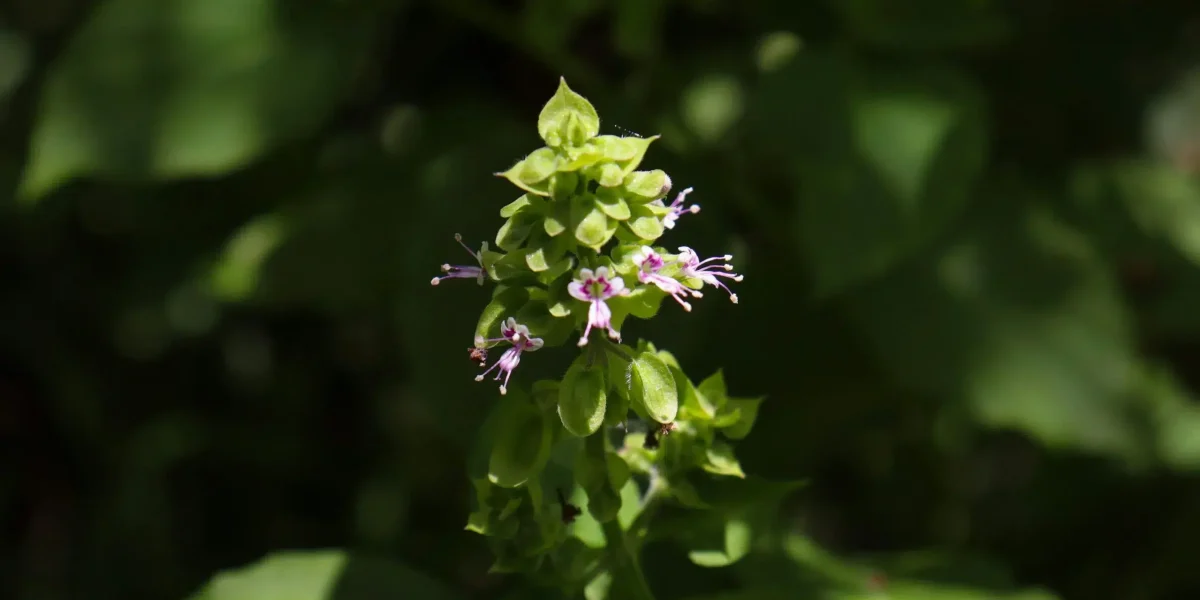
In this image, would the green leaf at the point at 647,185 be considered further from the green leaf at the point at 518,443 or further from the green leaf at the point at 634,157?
the green leaf at the point at 518,443

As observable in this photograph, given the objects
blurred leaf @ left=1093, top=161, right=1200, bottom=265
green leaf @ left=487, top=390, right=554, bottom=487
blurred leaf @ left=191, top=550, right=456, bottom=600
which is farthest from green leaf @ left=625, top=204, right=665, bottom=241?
blurred leaf @ left=1093, top=161, right=1200, bottom=265

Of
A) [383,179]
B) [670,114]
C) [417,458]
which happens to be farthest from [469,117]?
[417,458]

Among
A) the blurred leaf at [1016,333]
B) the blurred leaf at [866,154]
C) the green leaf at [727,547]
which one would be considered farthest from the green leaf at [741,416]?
the blurred leaf at [1016,333]

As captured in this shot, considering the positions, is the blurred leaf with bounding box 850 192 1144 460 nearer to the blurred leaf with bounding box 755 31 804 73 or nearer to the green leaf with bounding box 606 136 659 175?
the blurred leaf with bounding box 755 31 804 73

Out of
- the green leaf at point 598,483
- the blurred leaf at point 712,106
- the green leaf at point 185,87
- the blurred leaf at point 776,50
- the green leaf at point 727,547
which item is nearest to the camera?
the green leaf at point 598,483

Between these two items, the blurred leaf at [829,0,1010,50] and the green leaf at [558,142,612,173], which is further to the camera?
the blurred leaf at [829,0,1010,50]

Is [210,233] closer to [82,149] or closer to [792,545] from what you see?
[82,149]

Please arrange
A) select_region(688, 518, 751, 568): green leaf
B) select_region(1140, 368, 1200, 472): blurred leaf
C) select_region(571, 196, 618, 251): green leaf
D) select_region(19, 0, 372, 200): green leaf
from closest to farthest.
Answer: select_region(571, 196, 618, 251): green leaf → select_region(688, 518, 751, 568): green leaf → select_region(19, 0, 372, 200): green leaf → select_region(1140, 368, 1200, 472): blurred leaf
